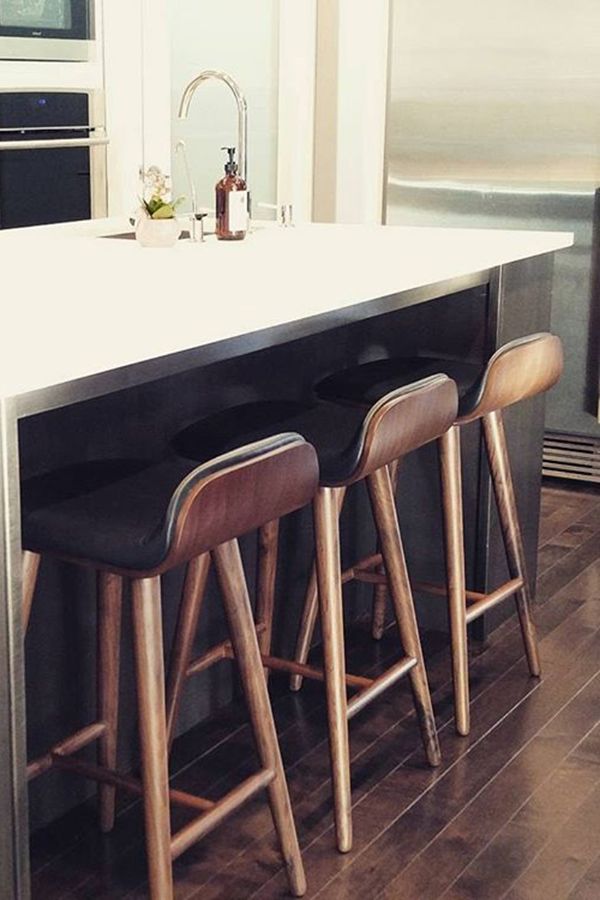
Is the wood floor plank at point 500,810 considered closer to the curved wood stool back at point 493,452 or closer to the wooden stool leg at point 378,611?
the curved wood stool back at point 493,452

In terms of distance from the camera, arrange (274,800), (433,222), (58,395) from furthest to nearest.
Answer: (433,222), (274,800), (58,395)

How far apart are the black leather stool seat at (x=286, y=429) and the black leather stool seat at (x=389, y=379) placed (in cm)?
20

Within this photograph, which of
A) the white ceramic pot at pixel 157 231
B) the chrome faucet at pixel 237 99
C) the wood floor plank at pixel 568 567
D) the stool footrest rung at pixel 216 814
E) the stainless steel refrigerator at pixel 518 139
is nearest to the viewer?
the stool footrest rung at pixel 216 814

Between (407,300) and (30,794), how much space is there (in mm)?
1280

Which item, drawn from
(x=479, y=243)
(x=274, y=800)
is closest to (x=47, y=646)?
(x=274, y=800)

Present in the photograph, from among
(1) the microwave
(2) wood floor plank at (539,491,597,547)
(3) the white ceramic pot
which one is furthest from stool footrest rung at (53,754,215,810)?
(1) the microwave

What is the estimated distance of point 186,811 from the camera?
2.87 m

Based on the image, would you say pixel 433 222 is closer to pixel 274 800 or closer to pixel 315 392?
pixel 315 392

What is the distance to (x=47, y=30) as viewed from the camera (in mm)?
4711

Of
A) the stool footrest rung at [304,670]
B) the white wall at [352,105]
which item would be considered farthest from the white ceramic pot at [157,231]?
the white wall at [352,105]

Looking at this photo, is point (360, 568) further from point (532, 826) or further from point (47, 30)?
point (47, 30)

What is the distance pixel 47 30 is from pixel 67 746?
112 inches

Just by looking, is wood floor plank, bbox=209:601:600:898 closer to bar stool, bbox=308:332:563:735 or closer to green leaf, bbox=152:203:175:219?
bar stool, bbox=308:332:563:735

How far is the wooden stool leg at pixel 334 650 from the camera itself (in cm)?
270
